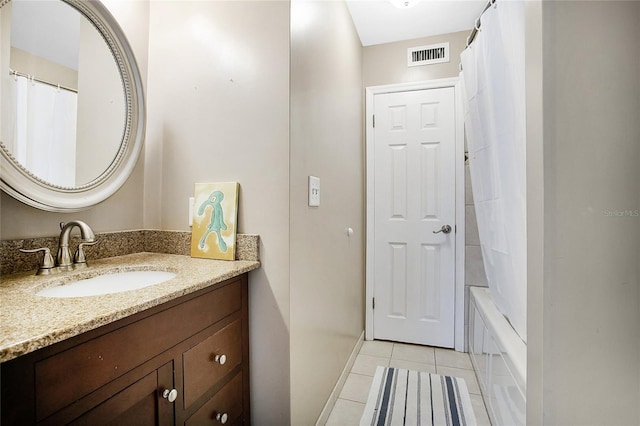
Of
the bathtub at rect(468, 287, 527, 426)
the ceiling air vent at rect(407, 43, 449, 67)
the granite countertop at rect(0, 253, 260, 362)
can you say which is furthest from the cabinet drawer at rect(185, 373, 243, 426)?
the ceiling air vent at rect(407, 43, 449, 67)

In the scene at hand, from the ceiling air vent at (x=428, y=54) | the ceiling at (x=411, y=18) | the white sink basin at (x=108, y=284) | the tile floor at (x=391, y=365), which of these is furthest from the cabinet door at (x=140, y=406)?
the ceiling air vent at (x=428, y=54)

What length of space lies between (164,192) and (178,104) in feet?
1.33

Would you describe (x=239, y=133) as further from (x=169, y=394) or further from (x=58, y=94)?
(x=169, y=394)

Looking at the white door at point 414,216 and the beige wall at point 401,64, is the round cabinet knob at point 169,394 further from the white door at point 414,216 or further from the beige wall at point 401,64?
the beige wall at point 401,64

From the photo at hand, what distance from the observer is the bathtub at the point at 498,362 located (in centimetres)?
116

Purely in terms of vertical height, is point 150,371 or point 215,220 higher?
point 215,220

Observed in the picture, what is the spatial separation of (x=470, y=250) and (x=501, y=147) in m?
1.18

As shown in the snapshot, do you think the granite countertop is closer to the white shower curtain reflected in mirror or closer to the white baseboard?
the white shower curtain reflected in mirror

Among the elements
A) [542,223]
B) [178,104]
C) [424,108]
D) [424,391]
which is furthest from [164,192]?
[424,108]

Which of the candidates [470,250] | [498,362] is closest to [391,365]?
[498,362]

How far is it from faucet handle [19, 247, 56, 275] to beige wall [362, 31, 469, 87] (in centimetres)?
237

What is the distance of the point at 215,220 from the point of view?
122cm

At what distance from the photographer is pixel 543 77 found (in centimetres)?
66

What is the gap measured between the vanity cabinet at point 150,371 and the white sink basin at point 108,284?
10.1 inches
